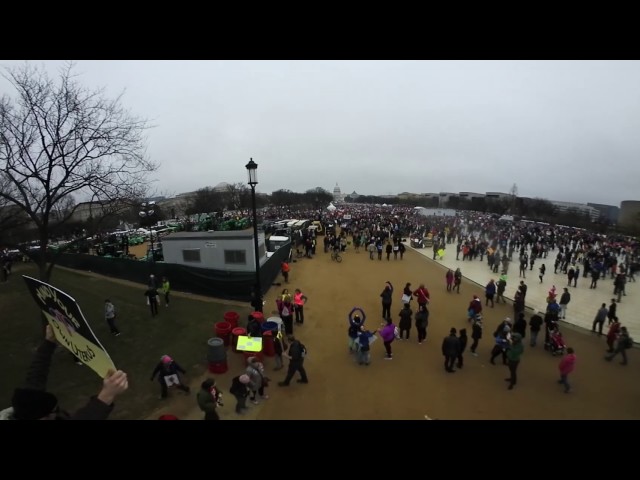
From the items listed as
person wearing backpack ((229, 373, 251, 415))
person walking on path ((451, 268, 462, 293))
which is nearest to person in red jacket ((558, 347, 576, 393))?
person wearing backpack ((229, 373, 251, 415))

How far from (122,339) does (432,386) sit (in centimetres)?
1009

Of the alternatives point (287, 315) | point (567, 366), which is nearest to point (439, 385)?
point (567, 366)

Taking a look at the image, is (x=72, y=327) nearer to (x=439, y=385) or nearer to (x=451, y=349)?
(x=439, y=385)

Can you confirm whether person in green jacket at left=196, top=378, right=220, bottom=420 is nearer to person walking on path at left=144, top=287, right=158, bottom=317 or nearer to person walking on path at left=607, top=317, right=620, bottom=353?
person walking on path at left=144, top=287, right=158, bottom=317

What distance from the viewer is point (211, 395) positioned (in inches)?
255

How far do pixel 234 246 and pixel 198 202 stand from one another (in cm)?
4995

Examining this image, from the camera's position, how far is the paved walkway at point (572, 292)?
556 inches

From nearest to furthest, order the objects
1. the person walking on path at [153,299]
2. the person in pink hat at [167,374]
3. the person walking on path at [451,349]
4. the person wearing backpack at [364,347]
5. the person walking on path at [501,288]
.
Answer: the person in pink hat at [167,374], the person walking on path at [451,349], the person wearing backpack at [364,347], the person walking on path at [153,299], the person walking on path at [501,288]

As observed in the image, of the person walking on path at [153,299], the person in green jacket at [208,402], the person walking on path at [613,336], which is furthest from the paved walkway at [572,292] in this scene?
the person walking on path at [153,299]

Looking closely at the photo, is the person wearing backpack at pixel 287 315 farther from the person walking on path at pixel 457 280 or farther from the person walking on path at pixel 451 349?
the person walking on path at pixel 457 280

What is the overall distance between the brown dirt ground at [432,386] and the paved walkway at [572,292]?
239cm

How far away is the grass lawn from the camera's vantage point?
27.3 feet

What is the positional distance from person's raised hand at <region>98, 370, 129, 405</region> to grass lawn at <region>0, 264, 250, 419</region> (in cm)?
642
